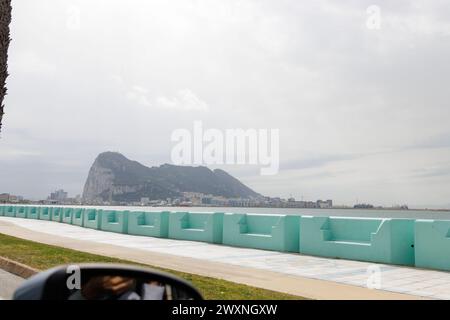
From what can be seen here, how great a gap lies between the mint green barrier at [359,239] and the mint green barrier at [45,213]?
35550mm

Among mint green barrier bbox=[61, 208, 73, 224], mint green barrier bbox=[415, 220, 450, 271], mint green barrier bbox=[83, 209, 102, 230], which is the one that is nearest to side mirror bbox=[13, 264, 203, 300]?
mint green barrier bbox=[415, 220, 450, 271]

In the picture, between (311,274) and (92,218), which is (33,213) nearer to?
(92,218)

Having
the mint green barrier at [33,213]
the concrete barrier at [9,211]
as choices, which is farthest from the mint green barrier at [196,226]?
the concrete barrier at [9,211]

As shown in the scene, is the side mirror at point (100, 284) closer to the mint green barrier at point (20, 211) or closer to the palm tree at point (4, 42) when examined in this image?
the palm tree at point (4, 42)

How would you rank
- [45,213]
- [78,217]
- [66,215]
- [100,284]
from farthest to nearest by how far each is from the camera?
1. [45,213]
2. [66,215]
3. [78,217]
4. [100,284]

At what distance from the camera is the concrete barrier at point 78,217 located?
111 feet

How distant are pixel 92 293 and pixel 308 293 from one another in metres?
5.79

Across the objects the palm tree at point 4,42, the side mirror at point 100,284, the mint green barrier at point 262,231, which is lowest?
the mint green barrier at point 262,231

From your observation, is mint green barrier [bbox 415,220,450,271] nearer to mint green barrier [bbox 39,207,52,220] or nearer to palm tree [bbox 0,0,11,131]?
palm tree [bbox 0,0,11,131]

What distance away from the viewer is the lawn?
718 centimetres

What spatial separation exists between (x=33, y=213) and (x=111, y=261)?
42.5 metres

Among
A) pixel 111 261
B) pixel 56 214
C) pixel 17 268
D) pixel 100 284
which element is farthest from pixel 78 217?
pixel 100 284

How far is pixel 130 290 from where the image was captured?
2.59m

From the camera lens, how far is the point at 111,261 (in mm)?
11477
